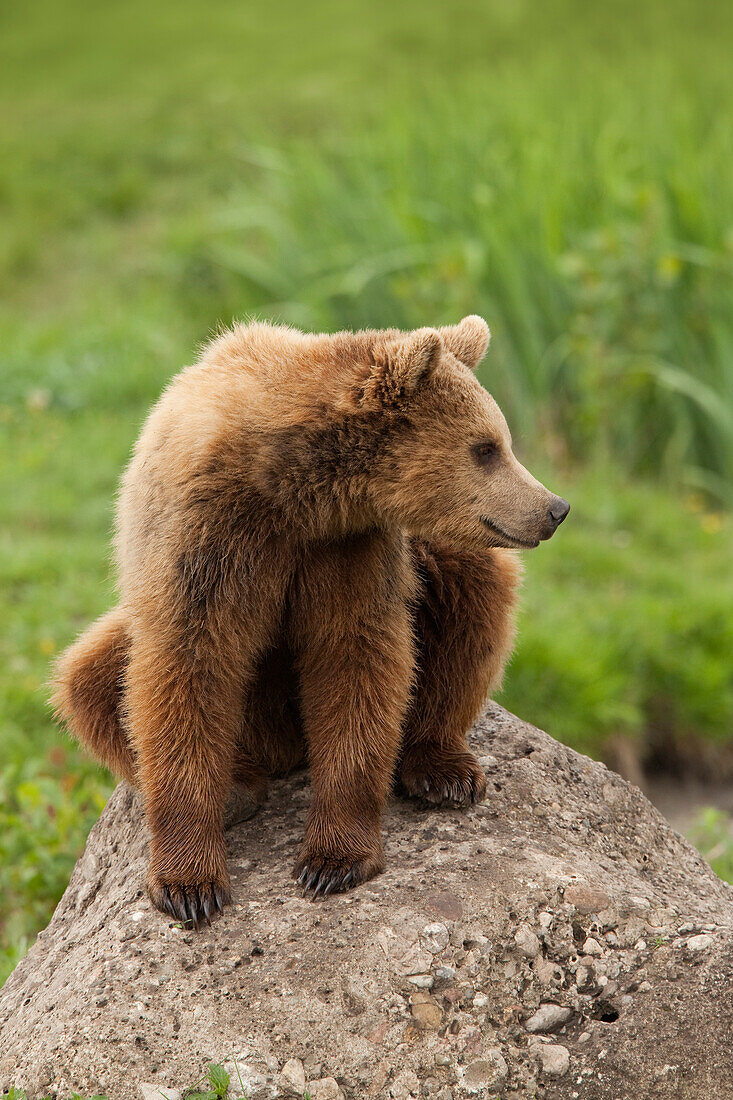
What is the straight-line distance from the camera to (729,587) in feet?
21.7

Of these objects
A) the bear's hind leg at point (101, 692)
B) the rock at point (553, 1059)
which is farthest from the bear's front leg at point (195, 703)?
the rock at point (553, 1059)

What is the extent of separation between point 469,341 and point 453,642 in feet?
2.80

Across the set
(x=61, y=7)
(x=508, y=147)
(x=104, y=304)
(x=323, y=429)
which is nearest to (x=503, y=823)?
(x=323, y=429)

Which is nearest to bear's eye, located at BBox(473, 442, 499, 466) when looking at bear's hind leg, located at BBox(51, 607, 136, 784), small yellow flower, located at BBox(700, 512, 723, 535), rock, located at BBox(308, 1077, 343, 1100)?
bear's hind leg, located at BBox(51, 607, 136, 784)

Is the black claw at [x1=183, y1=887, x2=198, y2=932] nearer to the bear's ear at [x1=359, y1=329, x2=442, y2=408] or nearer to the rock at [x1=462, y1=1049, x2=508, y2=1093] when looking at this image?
the rock at [x1=462, y1=1049, x2=508, y2=1093]

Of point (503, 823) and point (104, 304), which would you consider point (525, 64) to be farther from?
point (503, 823)

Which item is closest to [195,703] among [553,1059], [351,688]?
[351,688]

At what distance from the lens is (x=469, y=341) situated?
3.19 m

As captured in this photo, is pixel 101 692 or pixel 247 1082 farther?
pixel 101 692

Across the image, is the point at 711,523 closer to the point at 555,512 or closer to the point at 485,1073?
the point at 555,512

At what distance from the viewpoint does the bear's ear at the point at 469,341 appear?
317 cm

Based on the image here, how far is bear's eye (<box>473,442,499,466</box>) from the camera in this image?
299 cm

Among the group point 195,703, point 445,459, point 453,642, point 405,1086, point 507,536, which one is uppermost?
point 445,459

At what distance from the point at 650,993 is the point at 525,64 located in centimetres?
1242
